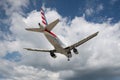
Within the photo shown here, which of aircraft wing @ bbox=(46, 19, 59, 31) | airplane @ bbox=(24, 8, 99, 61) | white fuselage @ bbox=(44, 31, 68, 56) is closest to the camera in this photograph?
aircraft wing @ bbox=(46, 19, 59, 31)

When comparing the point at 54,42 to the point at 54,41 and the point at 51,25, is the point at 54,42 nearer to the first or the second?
the point at 54,41

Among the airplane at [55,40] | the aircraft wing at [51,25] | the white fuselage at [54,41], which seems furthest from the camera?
the white fuselage at [54,41]

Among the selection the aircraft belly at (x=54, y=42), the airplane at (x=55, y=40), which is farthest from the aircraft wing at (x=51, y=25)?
the aircraft belly at (x=54, y=42)

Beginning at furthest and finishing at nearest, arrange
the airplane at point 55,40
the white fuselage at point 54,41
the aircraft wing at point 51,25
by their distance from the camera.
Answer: the white fuselage at point 54,41, the airplane at point 55,40, the aircraft wing at point 51,25

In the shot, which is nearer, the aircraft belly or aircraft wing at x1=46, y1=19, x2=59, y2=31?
aircraft wing at x1=46, y1=19, x2=59, y2=31

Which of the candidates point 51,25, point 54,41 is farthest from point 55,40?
point 51,25

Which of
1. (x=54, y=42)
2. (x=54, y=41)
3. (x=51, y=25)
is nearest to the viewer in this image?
(x=51, y=25)

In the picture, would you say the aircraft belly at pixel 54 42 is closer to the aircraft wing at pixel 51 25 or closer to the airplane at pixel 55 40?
the airplane at pixel 55 40

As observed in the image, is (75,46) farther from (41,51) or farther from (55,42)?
(41,51)

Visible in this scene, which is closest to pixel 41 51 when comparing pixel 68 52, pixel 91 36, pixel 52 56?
pixel 52 56

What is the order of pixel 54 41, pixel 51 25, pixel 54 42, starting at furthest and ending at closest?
pixel 54 41, pixel 54 42, pixel 51 25

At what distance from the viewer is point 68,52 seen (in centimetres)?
7931

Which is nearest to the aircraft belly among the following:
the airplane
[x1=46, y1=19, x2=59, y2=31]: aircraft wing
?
the airplane

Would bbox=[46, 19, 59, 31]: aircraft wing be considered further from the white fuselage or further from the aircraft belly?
the aircraft belly
